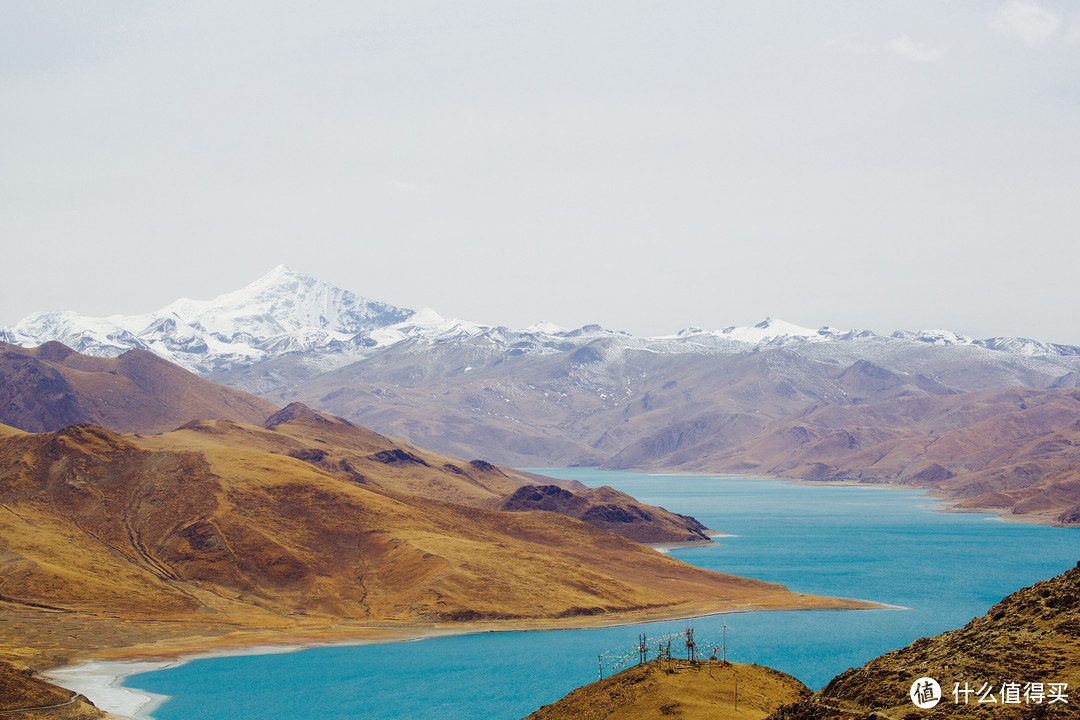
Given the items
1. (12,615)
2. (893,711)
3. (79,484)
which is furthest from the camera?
(79,484)

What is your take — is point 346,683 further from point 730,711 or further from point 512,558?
point 730,711

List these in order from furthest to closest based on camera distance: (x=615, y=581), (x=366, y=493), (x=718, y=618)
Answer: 1. (x=366, y=493)
2. (x=615, y=581)
3. (x=718, y=618)

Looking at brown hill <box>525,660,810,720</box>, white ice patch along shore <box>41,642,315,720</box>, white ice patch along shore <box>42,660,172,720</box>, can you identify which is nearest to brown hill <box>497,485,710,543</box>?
white ice patch along shore <box>41,642,315,720</box>

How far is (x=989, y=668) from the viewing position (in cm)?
2539

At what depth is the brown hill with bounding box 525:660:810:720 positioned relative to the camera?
3825 centimetres

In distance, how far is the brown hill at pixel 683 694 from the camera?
38.2 meters

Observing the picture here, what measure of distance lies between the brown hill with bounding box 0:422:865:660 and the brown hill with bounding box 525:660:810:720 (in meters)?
61.4

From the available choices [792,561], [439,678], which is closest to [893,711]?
[439,678]

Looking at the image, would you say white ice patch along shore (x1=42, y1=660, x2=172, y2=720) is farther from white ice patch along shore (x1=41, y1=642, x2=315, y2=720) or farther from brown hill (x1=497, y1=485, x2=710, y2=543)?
brown hill (x1=497, y1=485, x2=710, y2=543)

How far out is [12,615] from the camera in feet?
313

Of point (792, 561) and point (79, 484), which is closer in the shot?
point (79, 484)

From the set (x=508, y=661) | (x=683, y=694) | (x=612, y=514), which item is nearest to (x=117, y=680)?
(x=508, y=661)

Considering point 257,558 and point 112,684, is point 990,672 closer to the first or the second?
point 112,684

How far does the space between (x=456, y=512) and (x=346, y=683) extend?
65286mm
